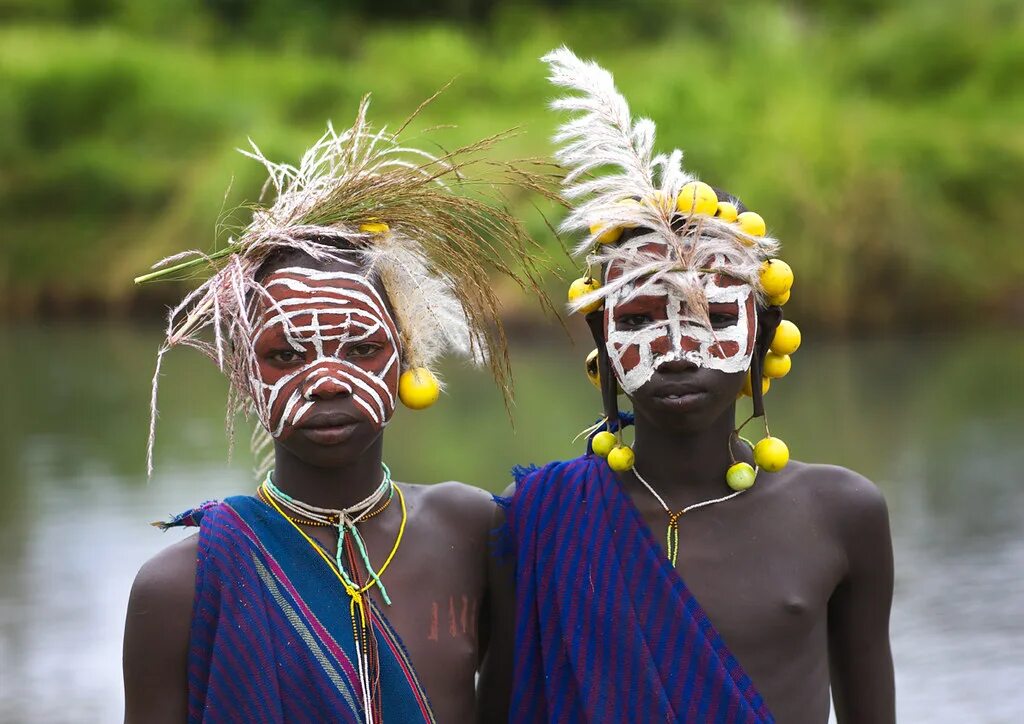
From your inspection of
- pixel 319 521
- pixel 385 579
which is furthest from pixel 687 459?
pixel 319 521

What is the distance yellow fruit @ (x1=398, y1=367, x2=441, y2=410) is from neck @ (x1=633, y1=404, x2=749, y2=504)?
1.49 feet

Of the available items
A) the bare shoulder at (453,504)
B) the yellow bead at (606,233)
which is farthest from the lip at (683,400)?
the bare shoulder at (453,504)

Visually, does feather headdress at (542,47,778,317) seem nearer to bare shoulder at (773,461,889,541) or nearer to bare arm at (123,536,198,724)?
bare shoulder at (773,461,889,541)

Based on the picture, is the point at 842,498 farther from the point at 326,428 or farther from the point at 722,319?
the point at 326,428

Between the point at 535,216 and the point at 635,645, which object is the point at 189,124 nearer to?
the point at 535,216

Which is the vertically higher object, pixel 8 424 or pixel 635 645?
pixel 8 424

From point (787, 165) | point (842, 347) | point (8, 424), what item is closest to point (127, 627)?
point (8, 424)

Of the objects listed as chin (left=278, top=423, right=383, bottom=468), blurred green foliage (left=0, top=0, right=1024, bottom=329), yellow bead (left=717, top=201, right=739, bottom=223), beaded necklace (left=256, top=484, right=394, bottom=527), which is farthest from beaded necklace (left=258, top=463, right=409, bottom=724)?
blurred green foliage (left=0, top=0, right=1024, bottom=329)

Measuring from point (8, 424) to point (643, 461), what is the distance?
11433 mm

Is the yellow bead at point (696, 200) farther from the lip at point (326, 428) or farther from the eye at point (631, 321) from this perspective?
the lip at point (326, 428)

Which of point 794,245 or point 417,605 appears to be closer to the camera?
point 417,605

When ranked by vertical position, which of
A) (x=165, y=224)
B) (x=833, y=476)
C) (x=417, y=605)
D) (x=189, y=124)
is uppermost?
(x=189, y=124)

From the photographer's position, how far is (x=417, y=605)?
3.27 m

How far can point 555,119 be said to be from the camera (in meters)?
20.0
